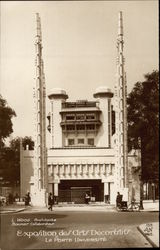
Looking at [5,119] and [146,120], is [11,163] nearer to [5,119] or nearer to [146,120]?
[5,119]

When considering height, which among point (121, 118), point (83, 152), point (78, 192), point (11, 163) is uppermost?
point (121, 118)

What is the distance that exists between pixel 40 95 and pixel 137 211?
1983 millimetres

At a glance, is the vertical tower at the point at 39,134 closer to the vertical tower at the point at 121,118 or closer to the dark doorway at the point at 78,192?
the dark doorway at the point at 78,192

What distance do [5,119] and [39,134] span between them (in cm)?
172

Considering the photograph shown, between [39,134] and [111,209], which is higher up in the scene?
[39,134]

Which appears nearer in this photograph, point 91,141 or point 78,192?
point 78,192

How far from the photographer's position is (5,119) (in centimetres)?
507

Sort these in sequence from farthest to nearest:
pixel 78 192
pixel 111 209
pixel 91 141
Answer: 1. pixel 91 141
2. pixel 78 192
3. pixel 111 209

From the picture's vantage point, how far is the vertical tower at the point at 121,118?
510cm

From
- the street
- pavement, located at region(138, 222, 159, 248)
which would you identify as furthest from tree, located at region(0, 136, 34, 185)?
pavement, located at region(138, 222, 159, 248)

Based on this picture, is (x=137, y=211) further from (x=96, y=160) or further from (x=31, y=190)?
(x=96, y=160)

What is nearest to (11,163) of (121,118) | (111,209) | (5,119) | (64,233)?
(5,119)

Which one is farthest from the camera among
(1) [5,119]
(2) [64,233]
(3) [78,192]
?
(3) [78,192]

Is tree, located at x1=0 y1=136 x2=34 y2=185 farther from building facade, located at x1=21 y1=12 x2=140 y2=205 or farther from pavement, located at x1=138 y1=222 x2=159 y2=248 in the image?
pavement, located at x1=138 y1=222 x2=159 y2=248
